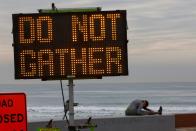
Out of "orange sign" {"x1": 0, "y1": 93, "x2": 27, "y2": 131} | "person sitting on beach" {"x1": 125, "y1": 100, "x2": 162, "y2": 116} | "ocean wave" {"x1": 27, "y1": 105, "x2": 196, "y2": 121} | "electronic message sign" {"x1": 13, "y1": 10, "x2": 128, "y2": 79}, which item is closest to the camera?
"orange sign" {"x1": 0, "y1": 93, "x2": 27, "y2": 131}

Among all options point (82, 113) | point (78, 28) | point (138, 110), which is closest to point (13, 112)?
point (78, 28)

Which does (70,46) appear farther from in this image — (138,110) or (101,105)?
(101,105)

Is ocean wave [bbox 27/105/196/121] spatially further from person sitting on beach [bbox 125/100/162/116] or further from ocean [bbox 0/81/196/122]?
person sitting on beach [bbox 125/100/162/116]

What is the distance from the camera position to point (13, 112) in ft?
28.5

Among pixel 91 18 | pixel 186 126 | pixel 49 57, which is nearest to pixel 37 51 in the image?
pixel 49 57

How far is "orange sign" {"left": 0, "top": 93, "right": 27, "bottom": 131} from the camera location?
8633 mm

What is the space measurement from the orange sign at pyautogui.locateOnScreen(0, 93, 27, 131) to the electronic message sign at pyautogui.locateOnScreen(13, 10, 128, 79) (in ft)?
7.10

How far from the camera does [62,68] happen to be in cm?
A: 1091

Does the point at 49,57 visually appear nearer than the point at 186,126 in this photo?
Yes

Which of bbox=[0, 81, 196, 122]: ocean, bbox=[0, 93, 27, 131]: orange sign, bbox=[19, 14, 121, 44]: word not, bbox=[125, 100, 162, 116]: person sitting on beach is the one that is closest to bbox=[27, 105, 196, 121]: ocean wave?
bbox=[0, 81, 196, 122]: ocean

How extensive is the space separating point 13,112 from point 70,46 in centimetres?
249

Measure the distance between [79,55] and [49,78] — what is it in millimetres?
528

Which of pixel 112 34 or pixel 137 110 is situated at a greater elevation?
pixel 112 34

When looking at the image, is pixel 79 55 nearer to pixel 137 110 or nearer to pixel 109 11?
pixel 109 11
